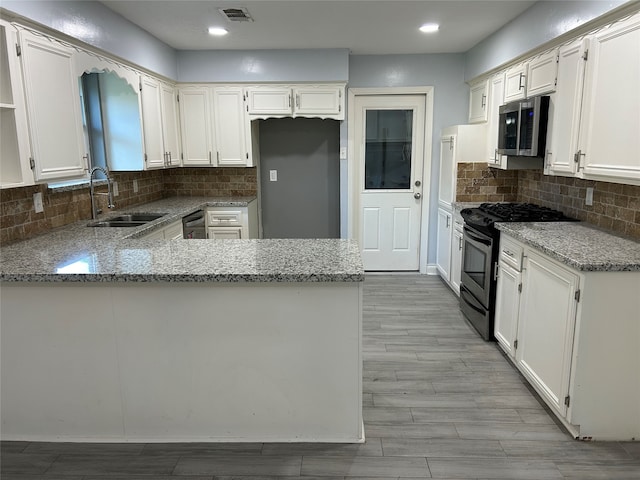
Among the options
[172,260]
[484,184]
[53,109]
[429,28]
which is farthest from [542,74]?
[53,109]

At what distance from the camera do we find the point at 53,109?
2.55 meters

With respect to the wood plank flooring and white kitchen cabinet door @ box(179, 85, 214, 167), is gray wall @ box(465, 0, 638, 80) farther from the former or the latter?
white kitchen cabinet door @ box(179, 85, 214, 167)

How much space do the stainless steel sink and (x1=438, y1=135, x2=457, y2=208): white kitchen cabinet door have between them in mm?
2752

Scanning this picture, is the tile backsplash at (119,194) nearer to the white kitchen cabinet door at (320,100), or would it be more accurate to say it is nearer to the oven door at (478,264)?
the white kitchen cabinet door at (320,100)

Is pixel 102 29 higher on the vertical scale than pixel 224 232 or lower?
higher

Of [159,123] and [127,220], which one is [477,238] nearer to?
[127,220]

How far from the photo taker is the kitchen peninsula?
206 centimetres

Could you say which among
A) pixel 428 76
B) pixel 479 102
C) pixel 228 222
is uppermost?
pixel 428 76

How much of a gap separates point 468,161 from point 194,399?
10.9 feet

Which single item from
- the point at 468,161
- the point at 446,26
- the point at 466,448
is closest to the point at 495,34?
the point at 446,26

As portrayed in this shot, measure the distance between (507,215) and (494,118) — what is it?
3.90 ft

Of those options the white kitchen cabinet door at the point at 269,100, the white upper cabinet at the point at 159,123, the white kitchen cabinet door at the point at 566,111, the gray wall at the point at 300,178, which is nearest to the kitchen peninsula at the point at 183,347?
the white kitchen cabinet door at the point at 566,111

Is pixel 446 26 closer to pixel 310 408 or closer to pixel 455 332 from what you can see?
pixel 455 332

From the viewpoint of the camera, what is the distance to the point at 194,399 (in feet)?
7.18
